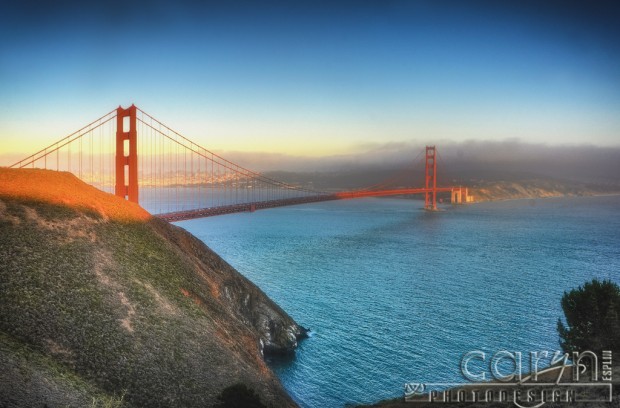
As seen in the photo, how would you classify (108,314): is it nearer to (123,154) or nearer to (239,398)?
(239,398)

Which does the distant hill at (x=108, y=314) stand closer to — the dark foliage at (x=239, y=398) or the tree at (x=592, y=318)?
the dark foliage at (x=239, y=398)

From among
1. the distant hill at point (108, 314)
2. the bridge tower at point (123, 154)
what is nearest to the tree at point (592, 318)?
the distant hill at point (108, 314)

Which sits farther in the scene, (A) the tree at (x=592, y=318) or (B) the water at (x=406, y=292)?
(B) the water at (x=406, y=292)

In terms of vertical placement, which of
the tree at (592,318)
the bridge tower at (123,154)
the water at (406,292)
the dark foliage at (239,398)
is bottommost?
the water at (406,292)

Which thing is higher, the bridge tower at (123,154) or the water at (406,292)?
the bridge tower at (123,154)

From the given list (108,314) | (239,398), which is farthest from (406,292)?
(108,314)

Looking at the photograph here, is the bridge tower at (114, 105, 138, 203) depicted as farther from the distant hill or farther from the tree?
the tree
